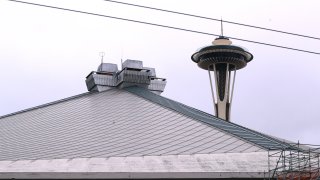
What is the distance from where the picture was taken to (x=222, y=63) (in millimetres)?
48219

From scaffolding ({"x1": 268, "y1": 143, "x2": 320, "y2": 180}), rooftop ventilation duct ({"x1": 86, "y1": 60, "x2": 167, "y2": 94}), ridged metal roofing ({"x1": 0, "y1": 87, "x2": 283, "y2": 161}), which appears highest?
rooftop ventilation duct ({"x1": 86, "y1": 60, "x2": 167, "y2": 94})

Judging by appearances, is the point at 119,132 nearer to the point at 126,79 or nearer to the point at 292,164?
the point at 292,164

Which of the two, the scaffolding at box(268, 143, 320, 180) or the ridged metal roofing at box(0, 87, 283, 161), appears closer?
the scaffolding at box(268, 143, 320, 180)

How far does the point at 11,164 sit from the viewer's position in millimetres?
17281

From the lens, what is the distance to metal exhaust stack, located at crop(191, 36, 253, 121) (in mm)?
46375

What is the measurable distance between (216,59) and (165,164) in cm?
3144

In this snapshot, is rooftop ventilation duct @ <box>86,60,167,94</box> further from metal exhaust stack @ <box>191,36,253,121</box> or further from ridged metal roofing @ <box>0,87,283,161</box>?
metal exhaust stack @ <box>191,36,253,121</box>

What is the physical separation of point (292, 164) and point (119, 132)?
6932 mm

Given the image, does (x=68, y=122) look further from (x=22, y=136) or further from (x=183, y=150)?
(x=183, y=150)

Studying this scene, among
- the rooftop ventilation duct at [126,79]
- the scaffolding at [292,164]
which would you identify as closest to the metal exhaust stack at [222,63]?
the rooftop ventilation duct at [126,79]

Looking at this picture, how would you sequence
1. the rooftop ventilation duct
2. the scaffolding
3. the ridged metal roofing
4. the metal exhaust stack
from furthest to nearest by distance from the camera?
the metal exhaust stack → the rooftop ventilation duct → the ridged metal roofing → the scaffolding

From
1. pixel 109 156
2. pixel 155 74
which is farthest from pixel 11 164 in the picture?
pixel 155 74

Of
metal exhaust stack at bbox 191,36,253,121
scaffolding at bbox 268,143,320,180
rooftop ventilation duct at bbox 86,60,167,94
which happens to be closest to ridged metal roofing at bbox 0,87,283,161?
scaffolding at bbox 268,143,320,180

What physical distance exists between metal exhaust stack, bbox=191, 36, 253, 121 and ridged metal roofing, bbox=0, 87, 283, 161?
19.8 meters
